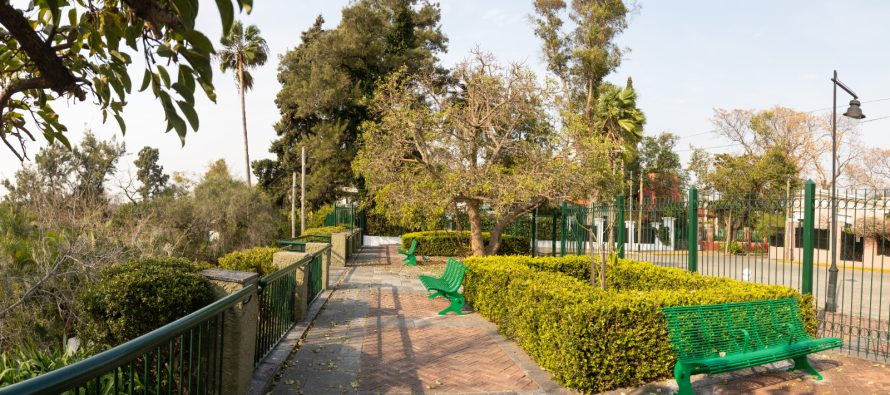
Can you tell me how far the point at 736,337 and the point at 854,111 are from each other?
8.91 meters

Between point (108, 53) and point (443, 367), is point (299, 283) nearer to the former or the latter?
point (443, 367)

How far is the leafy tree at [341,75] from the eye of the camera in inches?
1216

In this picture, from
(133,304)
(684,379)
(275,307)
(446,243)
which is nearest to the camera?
(133,304)

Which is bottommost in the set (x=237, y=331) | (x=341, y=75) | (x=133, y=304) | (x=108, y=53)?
(x=237, y=331)

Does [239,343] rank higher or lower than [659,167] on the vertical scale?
Answer: lower

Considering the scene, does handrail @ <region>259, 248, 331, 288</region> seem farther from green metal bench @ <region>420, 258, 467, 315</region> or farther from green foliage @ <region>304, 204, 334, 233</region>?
green foliage @ <region>304, 204, 334, 233</region>

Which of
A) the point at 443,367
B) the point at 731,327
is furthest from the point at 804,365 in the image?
the point at 443,367

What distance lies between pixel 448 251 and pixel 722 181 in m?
19.4

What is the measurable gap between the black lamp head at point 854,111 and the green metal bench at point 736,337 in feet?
25.5

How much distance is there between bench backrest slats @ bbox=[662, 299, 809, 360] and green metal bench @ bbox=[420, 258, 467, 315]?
445cm

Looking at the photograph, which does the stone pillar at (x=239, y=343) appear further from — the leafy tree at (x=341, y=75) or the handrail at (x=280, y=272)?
the leafy tree at (x=341, y=75)

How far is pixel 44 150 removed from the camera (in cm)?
2153

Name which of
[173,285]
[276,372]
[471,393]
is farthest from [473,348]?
[173,285]

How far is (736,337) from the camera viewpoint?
548 centimetres
